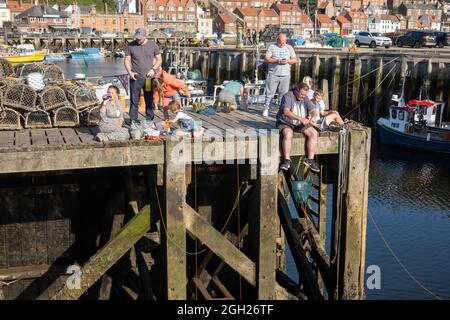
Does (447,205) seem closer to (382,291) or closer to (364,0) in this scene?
(382,291)

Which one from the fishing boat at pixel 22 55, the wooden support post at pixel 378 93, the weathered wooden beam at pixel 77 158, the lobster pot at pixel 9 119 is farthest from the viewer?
the fishing boat at pixel 22 55

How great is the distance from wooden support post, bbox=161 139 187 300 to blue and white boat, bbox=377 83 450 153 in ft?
87.8

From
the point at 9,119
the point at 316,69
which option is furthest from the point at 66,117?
the point at 316,69

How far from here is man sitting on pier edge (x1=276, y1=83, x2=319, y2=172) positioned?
29.3 ft

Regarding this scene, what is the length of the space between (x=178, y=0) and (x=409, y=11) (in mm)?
67084

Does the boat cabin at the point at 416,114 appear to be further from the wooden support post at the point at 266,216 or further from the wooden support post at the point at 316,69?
the wooden support post at the point at 266,216

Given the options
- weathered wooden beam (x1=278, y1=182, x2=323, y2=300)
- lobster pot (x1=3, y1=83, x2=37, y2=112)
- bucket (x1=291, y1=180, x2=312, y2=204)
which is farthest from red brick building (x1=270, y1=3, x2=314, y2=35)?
lobster pot (x1=3, y1=83, x2=37, y2=112)

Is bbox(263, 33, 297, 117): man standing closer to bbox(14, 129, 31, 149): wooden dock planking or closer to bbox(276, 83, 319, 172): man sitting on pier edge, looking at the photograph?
bbox(276, 83, 319, 172): man sitting on pier edge

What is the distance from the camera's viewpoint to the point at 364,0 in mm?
194875

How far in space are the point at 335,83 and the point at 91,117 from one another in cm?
3162

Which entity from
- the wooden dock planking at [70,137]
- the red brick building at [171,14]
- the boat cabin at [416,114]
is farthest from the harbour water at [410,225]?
the red brick building at [171,14]

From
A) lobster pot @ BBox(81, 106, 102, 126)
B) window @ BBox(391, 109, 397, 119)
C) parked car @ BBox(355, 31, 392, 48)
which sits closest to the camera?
lobster pot @ BBox(81, 106, 102, 126)

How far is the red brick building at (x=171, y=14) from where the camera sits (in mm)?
148375

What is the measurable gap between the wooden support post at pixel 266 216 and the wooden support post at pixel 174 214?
1.15 meters
